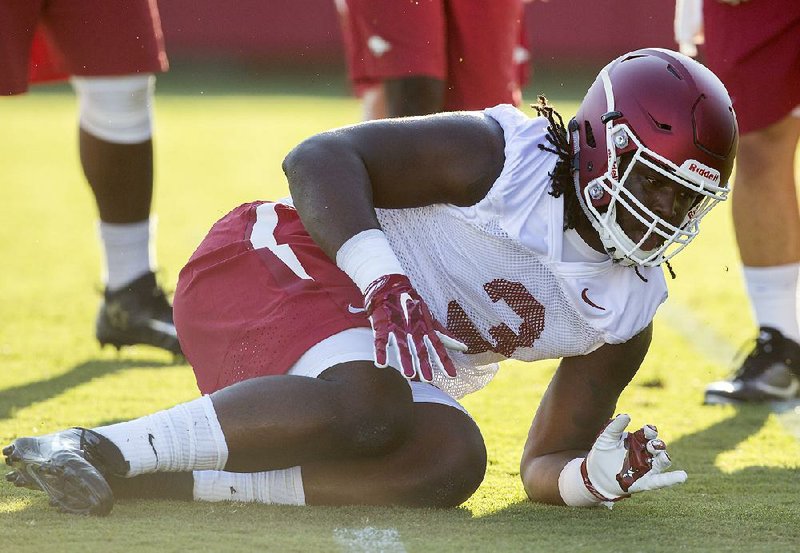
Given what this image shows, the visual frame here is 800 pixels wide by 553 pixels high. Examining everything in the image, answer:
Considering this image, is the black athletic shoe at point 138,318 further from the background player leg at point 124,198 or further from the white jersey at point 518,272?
the white jersey at point 518,272

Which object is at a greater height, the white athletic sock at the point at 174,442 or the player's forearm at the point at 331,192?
the player's forearm at the point at 331,192

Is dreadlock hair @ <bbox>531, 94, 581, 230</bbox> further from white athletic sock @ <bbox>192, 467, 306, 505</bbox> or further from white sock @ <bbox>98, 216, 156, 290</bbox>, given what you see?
white sock @ <bbox>98, 216, 156, 290</bbox>

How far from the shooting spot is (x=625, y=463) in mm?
2574

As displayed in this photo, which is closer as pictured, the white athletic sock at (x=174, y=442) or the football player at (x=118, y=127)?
the white athletic sock at (x=174, y=442)

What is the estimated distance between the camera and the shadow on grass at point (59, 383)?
3688mm

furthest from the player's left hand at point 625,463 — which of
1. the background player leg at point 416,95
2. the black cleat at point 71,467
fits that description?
the background player leg at point 416,95

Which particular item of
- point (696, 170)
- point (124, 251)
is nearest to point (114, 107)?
point (124, 251)

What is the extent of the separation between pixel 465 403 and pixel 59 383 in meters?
1.23

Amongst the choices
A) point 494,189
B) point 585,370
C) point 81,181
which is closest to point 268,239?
point 494,189

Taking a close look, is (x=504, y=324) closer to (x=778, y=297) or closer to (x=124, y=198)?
(x=778, y=297)

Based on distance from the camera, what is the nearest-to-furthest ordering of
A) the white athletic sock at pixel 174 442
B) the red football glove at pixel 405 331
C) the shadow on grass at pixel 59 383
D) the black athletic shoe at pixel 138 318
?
1. the red football glove at pixel 405 331
2. the white athletic sock at pixel 174 442
3. the shadow on grass at pixel 59 383
4. the black athletic shoe at pixel 138 318

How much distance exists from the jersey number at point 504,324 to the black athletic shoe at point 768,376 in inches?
51.1

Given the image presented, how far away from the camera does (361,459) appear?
107 inches

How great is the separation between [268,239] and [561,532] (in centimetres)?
→ 93
